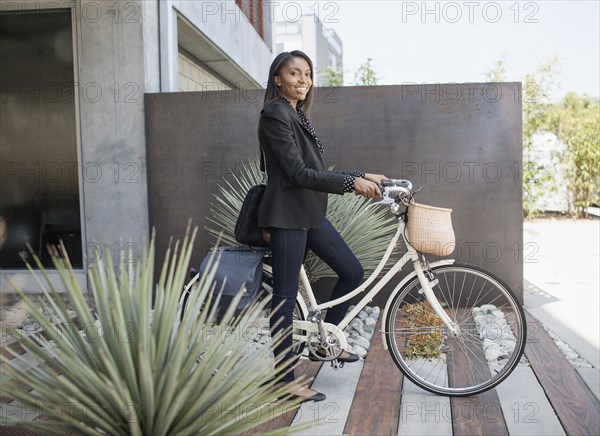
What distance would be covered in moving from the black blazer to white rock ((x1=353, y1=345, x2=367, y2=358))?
4.11 ft

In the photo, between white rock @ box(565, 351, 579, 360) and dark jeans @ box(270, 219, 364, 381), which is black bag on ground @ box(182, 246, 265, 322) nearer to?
dark jeans @ box(270, 219, 364, 381)

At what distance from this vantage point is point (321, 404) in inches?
124

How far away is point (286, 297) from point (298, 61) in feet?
3.42

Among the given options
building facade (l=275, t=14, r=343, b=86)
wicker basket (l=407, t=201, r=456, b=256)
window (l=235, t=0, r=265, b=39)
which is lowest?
wicker basket (l=407, t=201, r=456, b=256)

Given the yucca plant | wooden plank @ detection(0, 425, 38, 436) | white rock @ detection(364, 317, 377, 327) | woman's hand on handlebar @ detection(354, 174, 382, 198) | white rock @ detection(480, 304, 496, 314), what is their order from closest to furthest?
wooden plank @ detection(0, 425, 38, 436) < woman's hand on handlebar @ detection(354, 174, 382, 198) < the yucca plant < white rock @ detection(364, 317, 377, 327) < white rock @ detection(480, 304, 496, 314)

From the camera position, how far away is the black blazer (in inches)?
113

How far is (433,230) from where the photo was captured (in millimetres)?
2961

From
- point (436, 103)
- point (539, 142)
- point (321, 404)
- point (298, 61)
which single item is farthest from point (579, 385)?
point (539, 142)

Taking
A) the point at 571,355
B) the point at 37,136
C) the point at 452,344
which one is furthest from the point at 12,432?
the point at 37,136

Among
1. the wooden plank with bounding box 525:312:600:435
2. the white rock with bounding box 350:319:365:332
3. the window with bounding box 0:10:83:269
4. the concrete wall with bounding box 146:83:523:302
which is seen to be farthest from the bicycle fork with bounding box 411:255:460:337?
the window with bounding box 0:10:83:269

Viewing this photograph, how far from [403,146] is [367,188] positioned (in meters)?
2.65

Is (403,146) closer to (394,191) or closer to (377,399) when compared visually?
(394,191)

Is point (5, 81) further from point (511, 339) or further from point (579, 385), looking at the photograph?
point (579, 385)

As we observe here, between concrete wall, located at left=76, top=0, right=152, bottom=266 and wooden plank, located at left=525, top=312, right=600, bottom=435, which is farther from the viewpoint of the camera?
concrete wall, located at left=76, top=0, right=152, bottom=266
